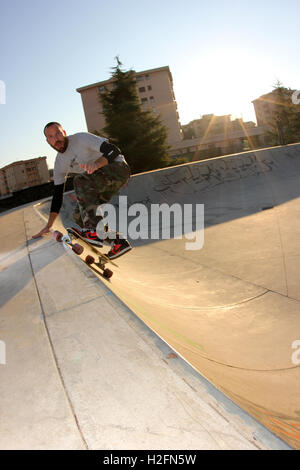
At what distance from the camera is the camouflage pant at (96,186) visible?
3609 millimetres

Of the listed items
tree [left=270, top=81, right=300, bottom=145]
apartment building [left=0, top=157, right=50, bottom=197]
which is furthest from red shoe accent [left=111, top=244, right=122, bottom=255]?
apartment building [left=0, top=157, right=50, bottom=197]

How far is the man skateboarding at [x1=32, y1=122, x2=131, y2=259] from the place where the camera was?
3.46 meters

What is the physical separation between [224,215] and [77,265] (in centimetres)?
568

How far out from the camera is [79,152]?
353 cm

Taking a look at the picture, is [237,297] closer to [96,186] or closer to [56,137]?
[96,186]

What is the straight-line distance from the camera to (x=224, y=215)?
816 cm

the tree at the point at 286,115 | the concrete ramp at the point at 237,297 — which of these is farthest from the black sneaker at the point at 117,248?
the tree at the point at 286,115

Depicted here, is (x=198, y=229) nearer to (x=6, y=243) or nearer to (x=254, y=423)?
(x=6, y=243)

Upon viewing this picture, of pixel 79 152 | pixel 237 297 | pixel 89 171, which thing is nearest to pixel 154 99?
pixel 79 152

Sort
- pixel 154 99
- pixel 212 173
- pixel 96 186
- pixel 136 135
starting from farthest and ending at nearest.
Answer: pixel 154 99 → pixel 136 135 → pixel 212 173 → pixel 96 186

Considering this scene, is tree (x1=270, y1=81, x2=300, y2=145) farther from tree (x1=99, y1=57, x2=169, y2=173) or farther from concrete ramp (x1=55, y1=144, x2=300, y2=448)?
concrete ramp (x1=55, y1=144, x2=300, y2=448)

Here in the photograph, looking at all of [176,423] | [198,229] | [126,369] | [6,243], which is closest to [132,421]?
[176,423]

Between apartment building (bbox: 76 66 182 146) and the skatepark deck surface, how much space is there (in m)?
52.6

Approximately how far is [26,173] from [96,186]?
386ft
